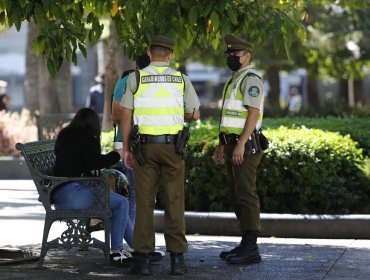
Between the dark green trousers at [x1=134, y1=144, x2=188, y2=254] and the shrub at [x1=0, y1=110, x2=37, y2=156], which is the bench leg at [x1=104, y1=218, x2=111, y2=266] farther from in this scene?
the shrub at [x1=0, y1=110, x2=37, y2=156]

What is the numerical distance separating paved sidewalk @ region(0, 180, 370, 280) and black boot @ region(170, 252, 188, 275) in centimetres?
6

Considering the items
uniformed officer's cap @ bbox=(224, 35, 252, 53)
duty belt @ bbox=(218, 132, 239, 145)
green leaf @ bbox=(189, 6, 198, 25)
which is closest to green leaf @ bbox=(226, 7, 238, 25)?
green leaf @ bbox=(189, 6, 198, 25)

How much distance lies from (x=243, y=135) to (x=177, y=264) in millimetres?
1186

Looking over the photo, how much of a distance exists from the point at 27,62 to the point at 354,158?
54.7ft

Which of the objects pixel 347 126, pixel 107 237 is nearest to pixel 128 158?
pixel 107 237

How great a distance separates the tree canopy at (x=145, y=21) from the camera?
27.1 ft

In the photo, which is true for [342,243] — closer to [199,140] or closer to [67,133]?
[199,140]

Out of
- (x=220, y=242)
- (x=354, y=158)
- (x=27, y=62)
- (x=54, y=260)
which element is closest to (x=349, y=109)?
(x=27, y=62)

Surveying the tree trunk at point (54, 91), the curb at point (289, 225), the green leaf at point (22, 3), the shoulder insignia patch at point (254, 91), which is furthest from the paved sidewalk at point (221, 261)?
the tree trunk at point (54, 91)

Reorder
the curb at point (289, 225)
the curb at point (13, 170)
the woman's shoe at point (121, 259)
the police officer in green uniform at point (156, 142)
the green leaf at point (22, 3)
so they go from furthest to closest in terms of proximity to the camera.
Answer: the curb at point (13, 170)
the curb at point (289, 225)
the woman's shoe at point (121, 259)
the police officer in green uniform at point (156, 142)
the green leaf at point (22, 3)

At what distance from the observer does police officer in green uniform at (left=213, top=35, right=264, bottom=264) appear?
8648 mm

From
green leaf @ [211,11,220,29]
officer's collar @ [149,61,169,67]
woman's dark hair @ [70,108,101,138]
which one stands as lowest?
woman's dark hair @ [70,108,101,138]

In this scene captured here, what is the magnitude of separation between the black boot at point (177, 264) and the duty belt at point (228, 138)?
111 centimetres

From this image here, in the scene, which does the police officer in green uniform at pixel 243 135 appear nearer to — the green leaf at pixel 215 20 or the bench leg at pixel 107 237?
the green leaf at pixel 215 20
